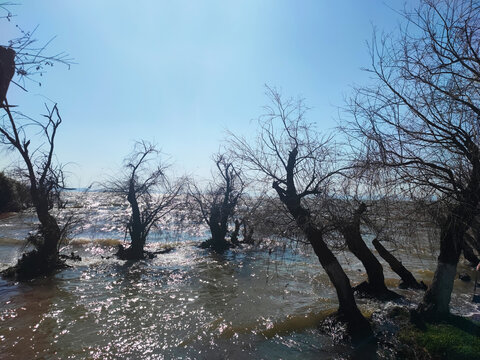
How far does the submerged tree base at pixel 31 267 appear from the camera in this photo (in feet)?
41.4

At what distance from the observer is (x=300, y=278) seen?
1386 centimetres

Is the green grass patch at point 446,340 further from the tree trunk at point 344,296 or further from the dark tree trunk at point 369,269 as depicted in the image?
the dark tree trunk at point 369,269

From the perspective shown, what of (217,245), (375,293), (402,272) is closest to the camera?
(375,293)

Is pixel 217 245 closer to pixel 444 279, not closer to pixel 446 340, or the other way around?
pixel 444 279

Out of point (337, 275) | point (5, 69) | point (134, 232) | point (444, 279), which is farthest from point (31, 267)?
point (444, 279)

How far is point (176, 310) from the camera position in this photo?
976 centimetres

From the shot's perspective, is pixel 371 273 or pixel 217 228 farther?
pixel 217 228

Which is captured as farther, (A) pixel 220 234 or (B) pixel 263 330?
(A) pixel 220 234

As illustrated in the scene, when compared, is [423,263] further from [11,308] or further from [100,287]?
[11,308]

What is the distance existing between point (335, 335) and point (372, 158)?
13.9 feet

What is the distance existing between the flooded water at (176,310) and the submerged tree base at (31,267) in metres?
0.60

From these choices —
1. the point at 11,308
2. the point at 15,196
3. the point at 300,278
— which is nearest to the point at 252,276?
the point at 300,278

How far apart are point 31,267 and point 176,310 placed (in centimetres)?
729

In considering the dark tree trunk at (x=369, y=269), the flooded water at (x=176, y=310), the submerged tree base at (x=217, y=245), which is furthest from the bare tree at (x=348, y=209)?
the submerged tree base at (x=217, y=245)
